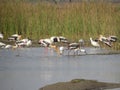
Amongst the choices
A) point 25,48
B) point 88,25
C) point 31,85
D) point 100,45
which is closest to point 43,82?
point 31,85

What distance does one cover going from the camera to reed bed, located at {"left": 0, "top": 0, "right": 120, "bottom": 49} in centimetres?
Result: 2325

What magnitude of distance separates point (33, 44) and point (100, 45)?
2234mm

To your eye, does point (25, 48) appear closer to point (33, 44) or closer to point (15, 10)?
point (33, 44)

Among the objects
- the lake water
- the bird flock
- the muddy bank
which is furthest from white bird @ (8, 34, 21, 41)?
the muddy bank

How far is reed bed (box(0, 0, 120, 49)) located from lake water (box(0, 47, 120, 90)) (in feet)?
13.7

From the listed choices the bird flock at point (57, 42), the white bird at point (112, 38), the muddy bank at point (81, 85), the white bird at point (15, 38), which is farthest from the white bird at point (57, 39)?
the muddy bank at point (81, 85)

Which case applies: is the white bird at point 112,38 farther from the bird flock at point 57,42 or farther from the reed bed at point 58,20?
the reed bed at point 58,20

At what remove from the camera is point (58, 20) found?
2381 centimetres

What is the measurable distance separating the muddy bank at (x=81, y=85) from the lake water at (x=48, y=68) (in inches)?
13.9

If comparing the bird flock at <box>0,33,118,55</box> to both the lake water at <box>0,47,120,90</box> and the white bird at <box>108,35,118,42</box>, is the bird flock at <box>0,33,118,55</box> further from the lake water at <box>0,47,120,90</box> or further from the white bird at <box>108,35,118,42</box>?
the lake water at <box>0,47,120,90</box>

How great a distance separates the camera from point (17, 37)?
70.0 ft

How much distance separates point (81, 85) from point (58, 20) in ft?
41.5

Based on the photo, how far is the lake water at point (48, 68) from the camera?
40.0ft

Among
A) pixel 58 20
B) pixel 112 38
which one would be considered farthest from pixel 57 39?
pixel 58 20
